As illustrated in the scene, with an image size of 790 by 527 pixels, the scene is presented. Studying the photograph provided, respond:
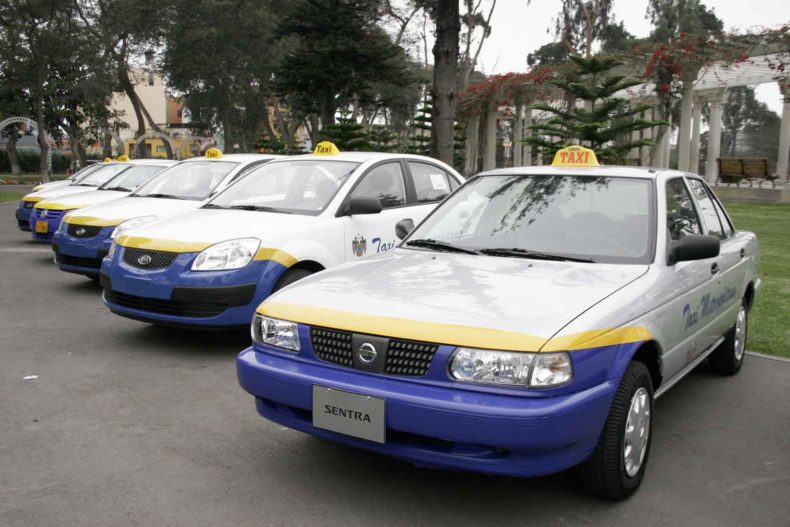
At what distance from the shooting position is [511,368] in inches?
120

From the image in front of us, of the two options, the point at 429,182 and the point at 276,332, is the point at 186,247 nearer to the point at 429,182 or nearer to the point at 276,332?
the point at 276,332

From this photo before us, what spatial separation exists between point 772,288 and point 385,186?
4995 millimetres

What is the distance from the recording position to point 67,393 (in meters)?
4.98

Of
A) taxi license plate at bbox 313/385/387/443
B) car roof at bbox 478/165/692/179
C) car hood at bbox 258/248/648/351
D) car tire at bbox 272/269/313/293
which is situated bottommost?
taxi license plate at bbox 313/385/387/443

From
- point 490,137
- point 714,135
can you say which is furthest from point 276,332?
point 714,135

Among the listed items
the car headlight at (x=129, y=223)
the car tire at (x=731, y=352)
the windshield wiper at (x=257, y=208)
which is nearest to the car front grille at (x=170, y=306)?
the windshield wiper at (x=257, y=208)

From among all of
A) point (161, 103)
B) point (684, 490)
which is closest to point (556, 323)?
point (684, 490)

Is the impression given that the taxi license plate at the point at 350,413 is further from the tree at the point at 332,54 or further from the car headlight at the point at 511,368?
the tree at the point at 332,54

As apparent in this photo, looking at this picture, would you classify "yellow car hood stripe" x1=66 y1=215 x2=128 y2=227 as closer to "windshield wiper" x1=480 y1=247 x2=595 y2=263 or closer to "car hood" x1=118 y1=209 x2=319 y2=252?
"car hood" x1=118 y1=209 x2=319 y2=252

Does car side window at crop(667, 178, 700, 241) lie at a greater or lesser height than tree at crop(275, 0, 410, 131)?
lesser

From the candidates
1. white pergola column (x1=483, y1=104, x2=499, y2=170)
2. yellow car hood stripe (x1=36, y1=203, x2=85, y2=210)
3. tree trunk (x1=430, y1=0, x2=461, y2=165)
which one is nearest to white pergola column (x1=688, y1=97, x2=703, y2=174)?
white pergola column (x1=483, y1=104, x2=499, y2=170)

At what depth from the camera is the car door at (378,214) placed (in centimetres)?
673

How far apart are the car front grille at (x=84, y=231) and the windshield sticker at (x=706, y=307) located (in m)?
6.73

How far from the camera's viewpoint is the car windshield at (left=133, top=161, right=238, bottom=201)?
372 inches
